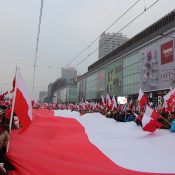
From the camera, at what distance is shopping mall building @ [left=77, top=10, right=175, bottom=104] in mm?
45312

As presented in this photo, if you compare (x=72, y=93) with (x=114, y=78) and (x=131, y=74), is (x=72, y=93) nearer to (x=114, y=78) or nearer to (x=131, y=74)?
(x=114, y=78)

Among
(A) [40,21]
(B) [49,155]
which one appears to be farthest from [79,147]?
(A) [40,21]

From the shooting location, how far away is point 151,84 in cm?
5003

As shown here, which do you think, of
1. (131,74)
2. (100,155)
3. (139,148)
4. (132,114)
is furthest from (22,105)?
(131,74)

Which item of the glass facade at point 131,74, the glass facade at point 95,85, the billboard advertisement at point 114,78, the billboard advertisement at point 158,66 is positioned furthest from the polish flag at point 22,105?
the glass facade at point 95,85

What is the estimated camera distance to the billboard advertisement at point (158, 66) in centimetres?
4441

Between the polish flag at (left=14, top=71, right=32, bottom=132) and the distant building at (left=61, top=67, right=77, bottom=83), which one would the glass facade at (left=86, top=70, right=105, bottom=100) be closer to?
the distant building at (left=61, top=67, right=77, bottom=83)

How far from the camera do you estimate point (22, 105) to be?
5.64 metres

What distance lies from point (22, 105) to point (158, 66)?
44558 mm

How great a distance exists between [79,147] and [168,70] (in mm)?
39212

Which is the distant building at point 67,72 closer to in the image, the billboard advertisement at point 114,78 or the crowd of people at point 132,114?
the billboard advertisement at point 114,78

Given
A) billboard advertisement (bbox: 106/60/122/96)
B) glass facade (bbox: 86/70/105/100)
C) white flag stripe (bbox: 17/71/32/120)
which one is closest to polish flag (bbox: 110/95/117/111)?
white flag stripe (bbox: 17/71/32/120)

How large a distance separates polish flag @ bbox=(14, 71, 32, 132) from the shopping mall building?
30.4 meters

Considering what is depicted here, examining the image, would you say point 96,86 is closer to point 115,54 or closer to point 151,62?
point 115,54
